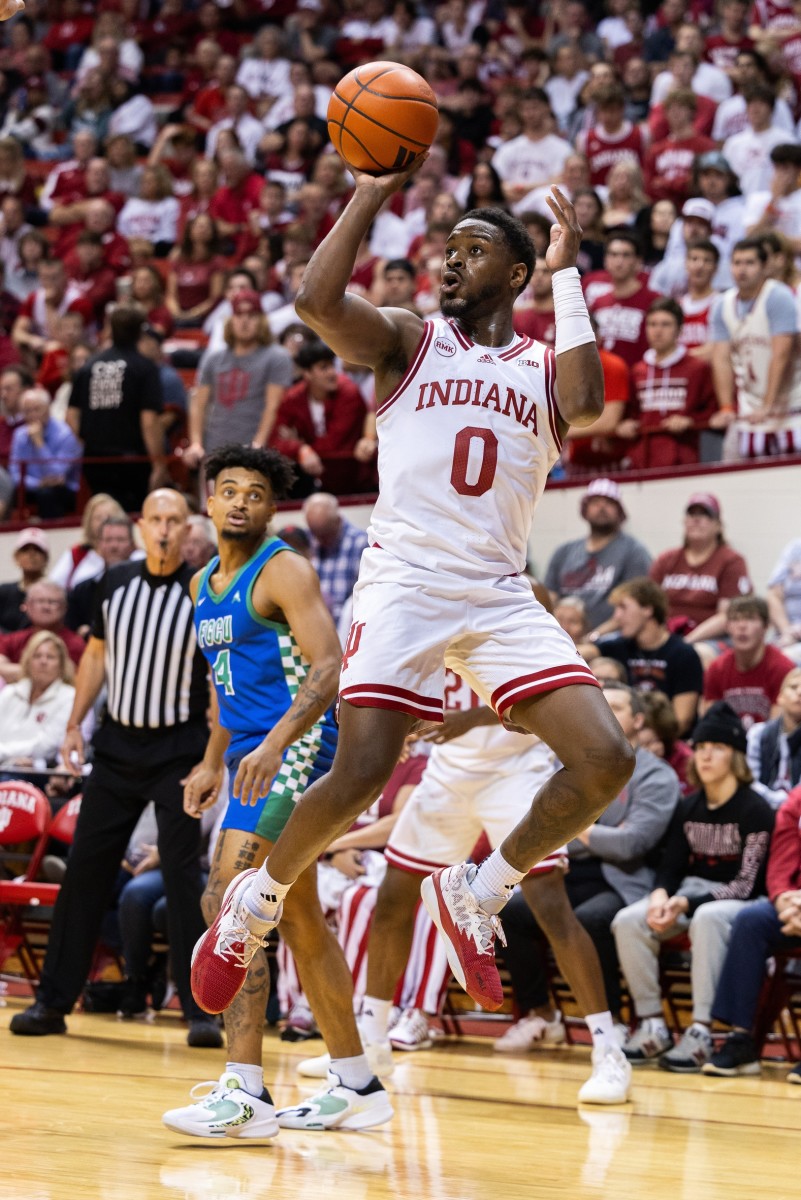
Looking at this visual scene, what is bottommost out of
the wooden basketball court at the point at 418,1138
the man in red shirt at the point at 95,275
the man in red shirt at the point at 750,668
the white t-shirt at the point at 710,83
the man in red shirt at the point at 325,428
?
the wooden basketball court at the point at 418,1138

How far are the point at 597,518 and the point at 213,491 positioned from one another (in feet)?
16.4

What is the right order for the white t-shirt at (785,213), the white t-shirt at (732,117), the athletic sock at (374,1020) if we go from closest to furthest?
the athletic sock at (374,1020) < the white t-shirt at (785,213) < the white t-shirt at (732,117)

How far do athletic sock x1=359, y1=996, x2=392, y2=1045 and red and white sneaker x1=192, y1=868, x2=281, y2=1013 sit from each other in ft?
5.74

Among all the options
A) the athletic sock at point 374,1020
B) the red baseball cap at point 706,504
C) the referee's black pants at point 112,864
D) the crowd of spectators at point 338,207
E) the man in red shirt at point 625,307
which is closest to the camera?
the athletic sock at point 374,1020

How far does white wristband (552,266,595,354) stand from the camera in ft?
15.7

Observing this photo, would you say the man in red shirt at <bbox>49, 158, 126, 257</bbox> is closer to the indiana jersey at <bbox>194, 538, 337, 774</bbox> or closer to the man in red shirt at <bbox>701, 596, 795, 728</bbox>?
the man in red shirt at <bbox>701, 596, 795, 728</bbox>

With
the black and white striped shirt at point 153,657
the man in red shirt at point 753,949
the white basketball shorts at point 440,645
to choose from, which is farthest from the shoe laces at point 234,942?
the man in red shirt at point 753,949

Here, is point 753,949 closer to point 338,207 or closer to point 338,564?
point 338,564

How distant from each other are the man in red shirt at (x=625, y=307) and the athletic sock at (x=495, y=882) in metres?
7.43

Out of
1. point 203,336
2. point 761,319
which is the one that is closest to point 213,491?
point 761,319

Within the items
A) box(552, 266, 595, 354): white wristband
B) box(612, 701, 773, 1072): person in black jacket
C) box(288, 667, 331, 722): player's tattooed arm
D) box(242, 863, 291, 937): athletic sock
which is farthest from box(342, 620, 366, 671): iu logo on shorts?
box(612, 701, 773, 1072): person in black jacket

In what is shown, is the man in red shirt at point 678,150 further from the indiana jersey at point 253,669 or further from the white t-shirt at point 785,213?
the indiana jersey at point 253,669

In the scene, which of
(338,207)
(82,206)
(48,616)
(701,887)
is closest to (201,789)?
(701,887)

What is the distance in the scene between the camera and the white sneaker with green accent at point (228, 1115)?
16.6 feet
